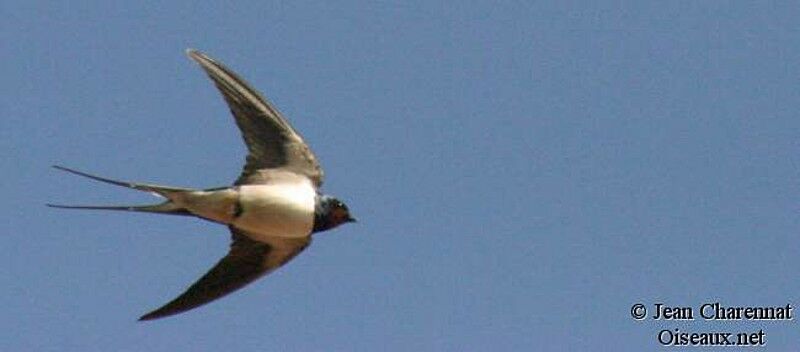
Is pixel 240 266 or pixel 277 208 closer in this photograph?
pixel 277 208

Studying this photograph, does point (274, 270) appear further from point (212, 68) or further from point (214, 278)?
point (212, 68)

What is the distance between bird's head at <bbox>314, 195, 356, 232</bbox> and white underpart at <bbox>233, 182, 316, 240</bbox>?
1.8 inches

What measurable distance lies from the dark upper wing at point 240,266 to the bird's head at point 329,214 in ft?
0.83

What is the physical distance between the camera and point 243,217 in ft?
29.4

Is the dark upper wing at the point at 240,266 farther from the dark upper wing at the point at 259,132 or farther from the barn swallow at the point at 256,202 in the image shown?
the dark upper wing at the point at 259,132

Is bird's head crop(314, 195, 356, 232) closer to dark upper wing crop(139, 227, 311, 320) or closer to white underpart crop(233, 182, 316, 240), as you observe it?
white underpart crop(233, 182, 316, 240)

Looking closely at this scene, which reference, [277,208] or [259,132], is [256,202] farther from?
[259,132]

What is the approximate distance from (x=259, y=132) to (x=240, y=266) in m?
1.02

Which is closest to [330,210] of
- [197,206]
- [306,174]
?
[306,174]

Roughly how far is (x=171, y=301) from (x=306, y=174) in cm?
111

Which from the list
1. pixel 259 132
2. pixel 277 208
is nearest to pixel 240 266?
pixel 277 208

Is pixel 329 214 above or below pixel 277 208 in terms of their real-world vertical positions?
above

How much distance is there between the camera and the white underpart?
892 cm

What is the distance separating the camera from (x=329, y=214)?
30.2ft
